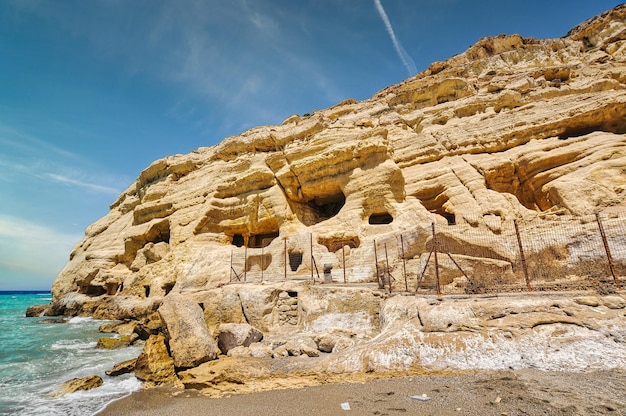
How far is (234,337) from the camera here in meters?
10.0

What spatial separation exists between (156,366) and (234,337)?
2.25 m

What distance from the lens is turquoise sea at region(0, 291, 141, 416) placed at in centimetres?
725

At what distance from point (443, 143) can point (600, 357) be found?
69.8ft

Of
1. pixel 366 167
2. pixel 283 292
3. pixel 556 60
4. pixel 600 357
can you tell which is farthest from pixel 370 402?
pixel 556 60

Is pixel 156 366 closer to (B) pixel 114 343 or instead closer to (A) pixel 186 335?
(A) pixel 186 335

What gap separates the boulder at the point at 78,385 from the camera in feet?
26.2

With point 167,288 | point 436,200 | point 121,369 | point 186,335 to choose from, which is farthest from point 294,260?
point 121,369

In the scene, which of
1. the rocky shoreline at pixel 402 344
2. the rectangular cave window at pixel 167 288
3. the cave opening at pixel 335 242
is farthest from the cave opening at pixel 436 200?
the rectangular cave window at pixel 167 288

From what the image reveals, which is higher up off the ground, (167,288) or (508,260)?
(508,260)

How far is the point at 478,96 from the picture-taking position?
93.7 ft

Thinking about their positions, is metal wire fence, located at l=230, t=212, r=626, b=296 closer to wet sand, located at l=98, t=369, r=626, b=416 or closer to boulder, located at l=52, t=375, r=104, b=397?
wet sand, located at l=98, t=369, r=626, b=416

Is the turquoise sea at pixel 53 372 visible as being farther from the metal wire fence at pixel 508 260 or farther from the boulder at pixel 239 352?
the metal wire fence at pixel 508 260

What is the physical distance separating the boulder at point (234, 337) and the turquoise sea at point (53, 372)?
247 cm

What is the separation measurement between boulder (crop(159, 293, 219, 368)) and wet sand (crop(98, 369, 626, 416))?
6.47 ft
